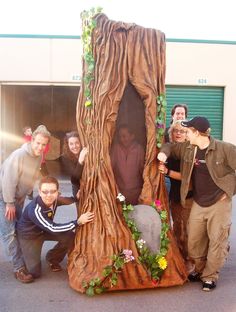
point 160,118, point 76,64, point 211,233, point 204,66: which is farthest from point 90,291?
point 204,66

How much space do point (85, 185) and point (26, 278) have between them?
1069 millimetres

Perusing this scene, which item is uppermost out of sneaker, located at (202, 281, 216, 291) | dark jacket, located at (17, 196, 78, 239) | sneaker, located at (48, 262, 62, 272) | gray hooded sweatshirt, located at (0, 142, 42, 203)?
gray hooded sweatshirt, located at (0, 142, 42, 203)

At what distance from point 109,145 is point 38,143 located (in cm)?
69

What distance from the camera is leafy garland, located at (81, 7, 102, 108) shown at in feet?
13.3

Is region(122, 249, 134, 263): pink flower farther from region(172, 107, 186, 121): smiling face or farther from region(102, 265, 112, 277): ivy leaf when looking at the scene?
region(172, 107, 186, 121): smiling face

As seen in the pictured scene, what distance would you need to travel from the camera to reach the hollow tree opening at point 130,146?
13.8 ft

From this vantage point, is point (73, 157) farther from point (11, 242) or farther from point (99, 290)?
point (99, 290)

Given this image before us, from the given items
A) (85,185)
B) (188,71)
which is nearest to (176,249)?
(85,185)

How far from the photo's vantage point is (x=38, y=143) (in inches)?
164

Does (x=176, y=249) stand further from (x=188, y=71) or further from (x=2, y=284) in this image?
(x=188, y=71)

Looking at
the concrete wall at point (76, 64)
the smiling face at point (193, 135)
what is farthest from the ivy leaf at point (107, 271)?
the concrete wall at point (76, 64)

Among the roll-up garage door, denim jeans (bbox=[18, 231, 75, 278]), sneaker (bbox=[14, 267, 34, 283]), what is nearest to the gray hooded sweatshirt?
denim jeans (bbox=[18, 231, 75, 278])

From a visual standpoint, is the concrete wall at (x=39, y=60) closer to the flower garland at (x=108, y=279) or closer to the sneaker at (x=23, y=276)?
the sneaker at (x=23, y=276)

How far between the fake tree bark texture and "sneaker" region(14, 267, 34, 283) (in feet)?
1.43
